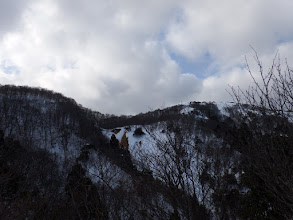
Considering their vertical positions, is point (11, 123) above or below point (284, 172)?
above

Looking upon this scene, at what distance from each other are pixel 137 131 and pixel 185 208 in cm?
4215

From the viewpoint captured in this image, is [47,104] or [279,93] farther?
[47,104]

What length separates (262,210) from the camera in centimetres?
722

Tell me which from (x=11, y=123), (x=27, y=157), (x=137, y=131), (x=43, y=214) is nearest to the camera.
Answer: (x=43, y=214)

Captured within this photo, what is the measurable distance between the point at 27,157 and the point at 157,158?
15559mm

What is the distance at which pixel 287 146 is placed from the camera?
3.24 meters

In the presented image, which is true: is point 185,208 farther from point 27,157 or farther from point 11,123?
point 11,123

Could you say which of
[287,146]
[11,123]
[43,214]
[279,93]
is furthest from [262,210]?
[11,123]

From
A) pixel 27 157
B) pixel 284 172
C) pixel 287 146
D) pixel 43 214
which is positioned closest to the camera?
pixel 284 172

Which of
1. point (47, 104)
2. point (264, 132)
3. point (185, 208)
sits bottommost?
point (185, 208)

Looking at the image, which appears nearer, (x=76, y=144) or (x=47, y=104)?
(x=76, y=144)

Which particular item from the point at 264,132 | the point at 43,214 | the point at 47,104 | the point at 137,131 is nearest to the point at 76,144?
the point at 137,131

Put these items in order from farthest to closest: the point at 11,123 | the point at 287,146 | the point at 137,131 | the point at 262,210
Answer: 1. the point at 137,131
2. the point at 11,123
3. the point at 262,210
4. the point at 287,146

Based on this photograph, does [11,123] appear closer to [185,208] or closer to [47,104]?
[47,104]
